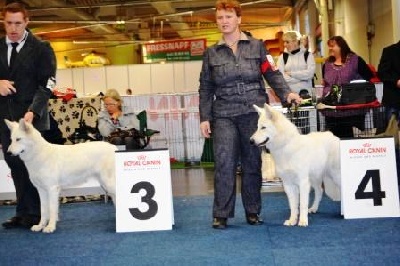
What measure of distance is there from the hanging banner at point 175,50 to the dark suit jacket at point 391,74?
462 inches

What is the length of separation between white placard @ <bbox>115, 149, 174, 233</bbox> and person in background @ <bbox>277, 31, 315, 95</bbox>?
8.03 ft

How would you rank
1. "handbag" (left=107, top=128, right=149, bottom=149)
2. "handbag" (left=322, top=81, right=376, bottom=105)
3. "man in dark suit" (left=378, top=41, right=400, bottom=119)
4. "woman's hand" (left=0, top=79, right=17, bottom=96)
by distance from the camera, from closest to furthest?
1. "woman's hand" (left=0, top=79, right=17, bottom=96)
2. "handbag" (left=322, top=81, right=376, bottom=105)
3. "man in dark suit" (left=378, top=41, right=400, bottom=119)
4. "handbag" (left=107, top=128, right=149, bottom=149)

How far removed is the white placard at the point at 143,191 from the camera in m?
4.36

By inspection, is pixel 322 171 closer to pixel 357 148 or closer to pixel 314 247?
pixel 357 148

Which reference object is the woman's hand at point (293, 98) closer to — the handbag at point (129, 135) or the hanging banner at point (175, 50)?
the handbag at point (129, 135)

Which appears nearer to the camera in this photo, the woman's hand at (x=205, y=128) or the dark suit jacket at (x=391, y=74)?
the woman's hand at (x=205, y=128)

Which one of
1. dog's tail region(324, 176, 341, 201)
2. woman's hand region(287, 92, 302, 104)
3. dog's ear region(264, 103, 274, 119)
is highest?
woman's hand region(287, 92, 302, 104)

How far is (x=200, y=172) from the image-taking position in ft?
27.5

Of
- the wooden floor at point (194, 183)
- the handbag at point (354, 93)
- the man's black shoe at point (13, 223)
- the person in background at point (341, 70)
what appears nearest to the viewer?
the man's black shoe at point (13, 223)

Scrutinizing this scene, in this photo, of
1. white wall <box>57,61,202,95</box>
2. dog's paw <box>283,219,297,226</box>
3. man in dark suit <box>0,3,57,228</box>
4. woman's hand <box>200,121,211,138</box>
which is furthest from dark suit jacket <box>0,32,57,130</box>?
white wall <box>57,61,202,95</box>

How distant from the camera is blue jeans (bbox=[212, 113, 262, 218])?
4305mm

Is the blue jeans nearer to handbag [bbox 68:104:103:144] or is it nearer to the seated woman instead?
the seated woman

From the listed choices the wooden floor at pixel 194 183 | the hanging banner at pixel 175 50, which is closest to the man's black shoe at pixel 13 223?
the wooden floor at pixel 194 183

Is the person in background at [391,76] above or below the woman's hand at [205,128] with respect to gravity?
above
